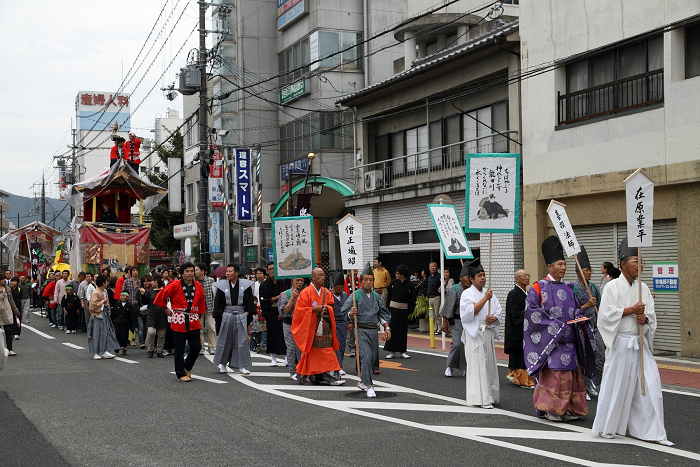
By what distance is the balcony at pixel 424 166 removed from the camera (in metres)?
20.2

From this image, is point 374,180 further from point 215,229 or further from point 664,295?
point 664,295

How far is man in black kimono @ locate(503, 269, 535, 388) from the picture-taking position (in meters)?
10.9

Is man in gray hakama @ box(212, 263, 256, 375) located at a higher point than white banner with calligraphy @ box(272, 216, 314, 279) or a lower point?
lower

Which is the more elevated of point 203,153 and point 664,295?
point 203,153

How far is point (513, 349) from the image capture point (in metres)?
10.9

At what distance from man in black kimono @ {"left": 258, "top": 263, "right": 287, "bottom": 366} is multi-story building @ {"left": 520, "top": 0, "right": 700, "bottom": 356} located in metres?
6.46

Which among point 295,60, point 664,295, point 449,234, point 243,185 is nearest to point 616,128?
point 664,295

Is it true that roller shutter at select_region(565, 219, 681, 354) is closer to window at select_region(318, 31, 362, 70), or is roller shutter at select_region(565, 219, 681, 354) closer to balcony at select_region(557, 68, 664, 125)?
balcony at select_region(557, 68, 664, 125)

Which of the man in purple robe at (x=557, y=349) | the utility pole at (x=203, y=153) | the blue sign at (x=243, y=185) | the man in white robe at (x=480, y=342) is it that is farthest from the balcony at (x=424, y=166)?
the man in purple robe at (x=557, y=349)

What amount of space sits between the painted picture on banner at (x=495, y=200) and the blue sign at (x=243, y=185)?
18.8 metres

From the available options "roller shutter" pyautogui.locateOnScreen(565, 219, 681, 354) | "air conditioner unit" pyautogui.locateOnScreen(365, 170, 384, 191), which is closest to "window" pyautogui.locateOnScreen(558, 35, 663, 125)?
"roller shutter" pyautogui.locateOnScreen(565, 219, 681, 354)

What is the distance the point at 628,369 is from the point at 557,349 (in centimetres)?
98

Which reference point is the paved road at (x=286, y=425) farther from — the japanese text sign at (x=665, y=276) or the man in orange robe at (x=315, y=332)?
the japanese text sign at (x=665, y=276)

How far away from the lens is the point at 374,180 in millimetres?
24391
